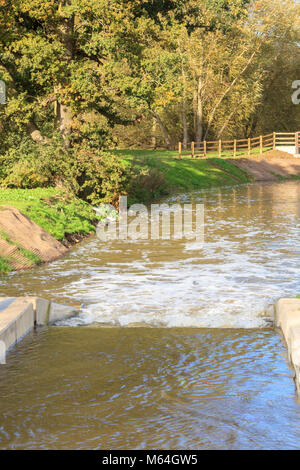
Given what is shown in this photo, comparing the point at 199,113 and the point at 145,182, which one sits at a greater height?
the point at 199,113

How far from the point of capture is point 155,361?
8.05m

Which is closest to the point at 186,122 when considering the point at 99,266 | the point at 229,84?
the point at 229,84

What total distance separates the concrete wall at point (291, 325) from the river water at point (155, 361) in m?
0.19

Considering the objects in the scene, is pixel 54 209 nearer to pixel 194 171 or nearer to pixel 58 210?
pixel 58 210

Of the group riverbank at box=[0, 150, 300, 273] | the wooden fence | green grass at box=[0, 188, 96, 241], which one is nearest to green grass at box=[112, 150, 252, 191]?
riverbank at box=[0, 150, 300, 273]

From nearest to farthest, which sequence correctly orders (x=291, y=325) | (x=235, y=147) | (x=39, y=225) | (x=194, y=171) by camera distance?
(x=291, y=325), (x=39, y=225), (x=194, y=171), (x=235, y=147)

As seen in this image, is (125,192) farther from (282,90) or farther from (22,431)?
(282,90)

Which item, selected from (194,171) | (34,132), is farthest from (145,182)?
(194,171)

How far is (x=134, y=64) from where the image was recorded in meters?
24.2

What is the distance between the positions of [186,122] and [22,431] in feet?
174

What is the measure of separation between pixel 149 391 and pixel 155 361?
3.24 ft

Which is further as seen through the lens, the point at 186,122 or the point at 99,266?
the point at 186,122

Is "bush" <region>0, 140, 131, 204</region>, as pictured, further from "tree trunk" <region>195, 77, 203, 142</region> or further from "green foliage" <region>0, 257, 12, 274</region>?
"tree trunk" <region>195, 77, 203, 142</region>

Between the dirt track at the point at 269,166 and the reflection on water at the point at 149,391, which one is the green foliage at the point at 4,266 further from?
the dirt track at the point at 269,166
